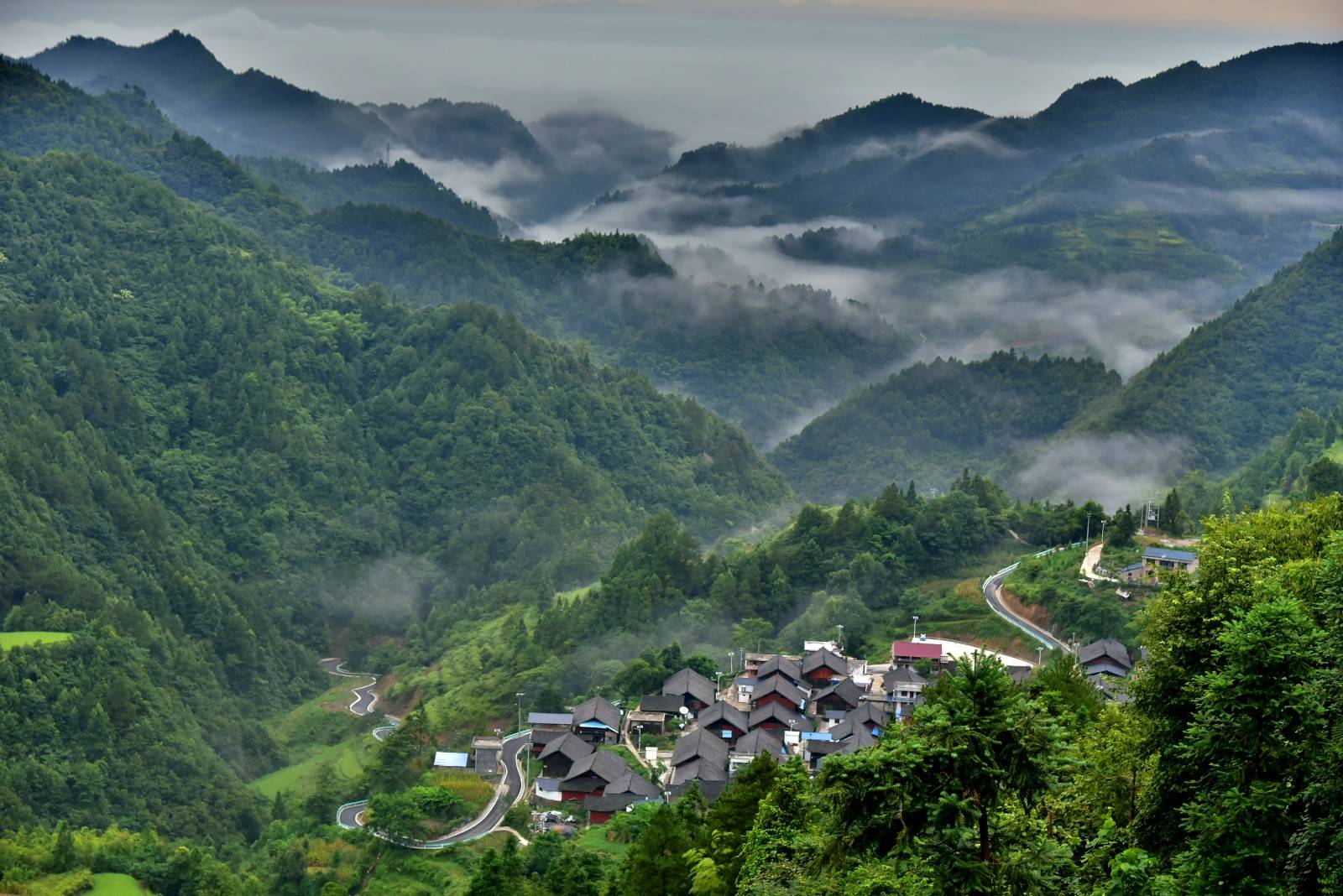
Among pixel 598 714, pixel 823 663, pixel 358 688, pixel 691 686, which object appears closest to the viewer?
pixel 598 714

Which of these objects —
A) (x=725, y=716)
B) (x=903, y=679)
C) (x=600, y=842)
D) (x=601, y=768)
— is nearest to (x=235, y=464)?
(x=725, y=716)

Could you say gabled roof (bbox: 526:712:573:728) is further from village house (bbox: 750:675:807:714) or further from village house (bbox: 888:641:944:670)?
village house (bbox: 888:641:944:670)

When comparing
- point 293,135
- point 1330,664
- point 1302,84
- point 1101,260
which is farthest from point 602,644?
point 1302,84

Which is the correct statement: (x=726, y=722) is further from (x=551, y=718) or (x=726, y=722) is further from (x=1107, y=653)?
(x=1107, y=653)

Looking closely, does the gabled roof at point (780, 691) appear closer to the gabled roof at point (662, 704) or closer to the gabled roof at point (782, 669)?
the gabled roof at point (782, 669)

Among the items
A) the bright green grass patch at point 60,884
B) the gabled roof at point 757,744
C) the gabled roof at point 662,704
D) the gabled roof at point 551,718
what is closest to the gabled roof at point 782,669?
the gabled roof at point 662,704
